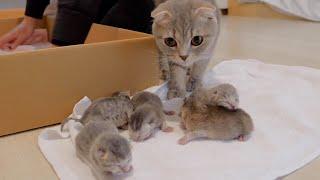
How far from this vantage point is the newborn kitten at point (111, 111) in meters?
0.80

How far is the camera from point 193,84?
1069 millimetres

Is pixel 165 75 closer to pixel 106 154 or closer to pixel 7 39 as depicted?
pixel 106 154

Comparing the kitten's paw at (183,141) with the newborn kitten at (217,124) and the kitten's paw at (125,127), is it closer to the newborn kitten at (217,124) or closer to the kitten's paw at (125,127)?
the newborn kitten at (217,124)

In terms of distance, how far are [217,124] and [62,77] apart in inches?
15.3

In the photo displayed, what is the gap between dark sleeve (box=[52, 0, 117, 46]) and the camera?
1.04 meters

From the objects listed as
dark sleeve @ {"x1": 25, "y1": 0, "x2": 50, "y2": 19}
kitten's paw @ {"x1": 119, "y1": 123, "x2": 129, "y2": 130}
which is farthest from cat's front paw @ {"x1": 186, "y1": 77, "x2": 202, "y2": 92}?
dark sleeve @ {"x1": 25, "y1": 0, "x2": 50, "y2": 19}

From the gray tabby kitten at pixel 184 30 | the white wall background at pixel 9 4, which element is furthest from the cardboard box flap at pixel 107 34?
the white wall background at pixel 9 4

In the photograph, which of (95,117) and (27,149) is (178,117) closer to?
(95,117)

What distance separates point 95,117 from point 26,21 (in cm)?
68

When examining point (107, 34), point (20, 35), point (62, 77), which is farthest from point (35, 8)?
point (62, 77)

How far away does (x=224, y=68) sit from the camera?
122 cm

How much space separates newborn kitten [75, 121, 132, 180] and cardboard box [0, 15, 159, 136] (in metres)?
0.25

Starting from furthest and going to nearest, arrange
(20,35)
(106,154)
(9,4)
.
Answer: (9,4) → (20,35) → (106,154)

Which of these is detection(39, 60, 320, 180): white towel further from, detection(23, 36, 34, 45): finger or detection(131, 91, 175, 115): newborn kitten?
detection(23, 36, 34, 45): finger
